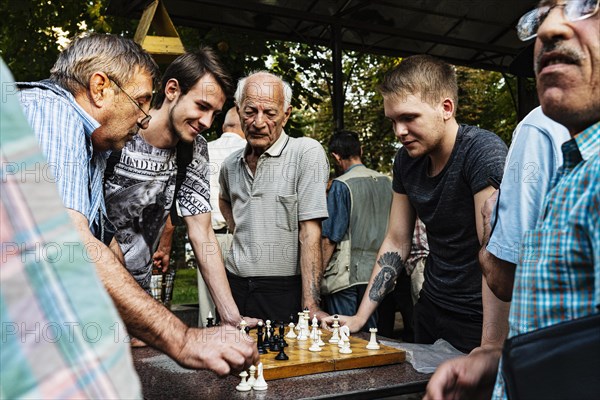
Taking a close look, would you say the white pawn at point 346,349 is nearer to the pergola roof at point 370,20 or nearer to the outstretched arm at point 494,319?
the outstretched arm at point 494,319

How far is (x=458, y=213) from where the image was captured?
2.80 metres

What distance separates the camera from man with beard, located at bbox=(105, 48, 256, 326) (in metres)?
3.11

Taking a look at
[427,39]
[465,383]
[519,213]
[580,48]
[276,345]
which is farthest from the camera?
[427,39]

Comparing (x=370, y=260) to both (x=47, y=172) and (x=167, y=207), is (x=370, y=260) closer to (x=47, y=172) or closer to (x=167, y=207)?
(x=167, y=207)

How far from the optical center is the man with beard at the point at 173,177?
3.11m

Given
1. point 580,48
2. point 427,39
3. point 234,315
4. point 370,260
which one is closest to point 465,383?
point 580,48

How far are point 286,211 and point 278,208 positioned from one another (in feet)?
0.17

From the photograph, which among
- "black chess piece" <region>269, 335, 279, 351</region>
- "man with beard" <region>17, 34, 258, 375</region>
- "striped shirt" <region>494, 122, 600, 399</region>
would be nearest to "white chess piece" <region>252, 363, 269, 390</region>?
"man with beard" <region>17, 34, 258, 375</region>

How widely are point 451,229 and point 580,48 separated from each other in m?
1.63

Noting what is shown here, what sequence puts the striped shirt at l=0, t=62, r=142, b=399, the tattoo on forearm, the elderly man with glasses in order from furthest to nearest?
the tattoo on forearm < the elderly man with glasses < the striped shirt at l=0, t=62, r=142, b=399

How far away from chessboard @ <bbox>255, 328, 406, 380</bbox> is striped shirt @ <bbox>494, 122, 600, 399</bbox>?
3.54 feet

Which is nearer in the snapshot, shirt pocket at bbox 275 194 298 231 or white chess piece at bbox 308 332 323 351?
white chess piece at bbox 308 332 323 351

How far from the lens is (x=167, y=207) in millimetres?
3301

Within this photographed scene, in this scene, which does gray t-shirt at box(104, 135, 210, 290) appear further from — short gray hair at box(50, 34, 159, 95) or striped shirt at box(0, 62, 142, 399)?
striped shirt at box(0, 62, 142, 399)
